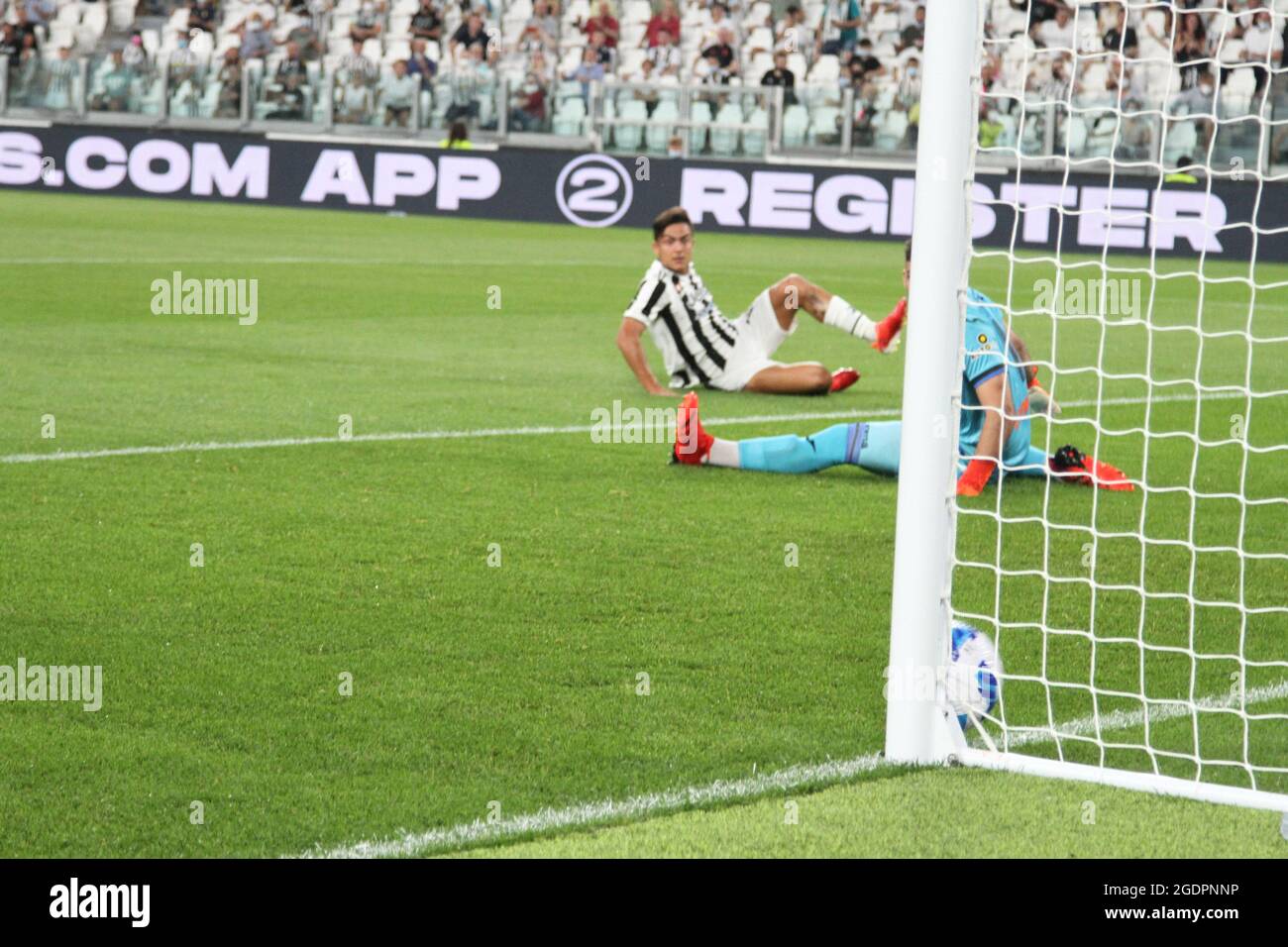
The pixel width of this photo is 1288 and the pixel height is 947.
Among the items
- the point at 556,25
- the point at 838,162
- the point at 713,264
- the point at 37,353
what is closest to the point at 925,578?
the point at 37,353

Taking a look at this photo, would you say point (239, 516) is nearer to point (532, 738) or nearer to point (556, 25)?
point (532, 738)

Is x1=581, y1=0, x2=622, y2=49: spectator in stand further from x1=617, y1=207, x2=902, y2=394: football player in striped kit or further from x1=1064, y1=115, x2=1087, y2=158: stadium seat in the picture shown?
x1=617, y1=207, x2=902, y2=394: football player in striped kit

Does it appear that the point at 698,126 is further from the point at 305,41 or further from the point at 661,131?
the point at 305,41

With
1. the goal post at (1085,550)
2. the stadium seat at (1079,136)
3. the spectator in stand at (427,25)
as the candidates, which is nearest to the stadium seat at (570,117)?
the spectator in stand at (427,25)

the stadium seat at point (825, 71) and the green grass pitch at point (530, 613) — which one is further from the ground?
the stadium seat at point (825, 71)

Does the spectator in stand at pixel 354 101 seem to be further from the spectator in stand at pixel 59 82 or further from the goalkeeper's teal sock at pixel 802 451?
the goalkeeper's teal sock at pixel 802 451

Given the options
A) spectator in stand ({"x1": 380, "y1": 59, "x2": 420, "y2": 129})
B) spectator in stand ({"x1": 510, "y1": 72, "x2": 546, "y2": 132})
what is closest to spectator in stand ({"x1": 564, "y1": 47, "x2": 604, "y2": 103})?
spectator in stand ({"x1": 510, "y1": 72, "x2": 546, "y2": 132})

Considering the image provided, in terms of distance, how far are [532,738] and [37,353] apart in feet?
23.3

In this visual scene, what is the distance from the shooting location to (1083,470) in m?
6.98

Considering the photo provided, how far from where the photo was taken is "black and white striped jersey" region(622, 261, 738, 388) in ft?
31.8

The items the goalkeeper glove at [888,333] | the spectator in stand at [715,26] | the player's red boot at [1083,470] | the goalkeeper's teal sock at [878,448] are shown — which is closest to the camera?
the player's red boot at [1083,470]

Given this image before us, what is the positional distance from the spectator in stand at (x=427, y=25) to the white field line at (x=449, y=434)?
18.2 metres

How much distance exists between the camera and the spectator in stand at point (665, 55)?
82.6ft
